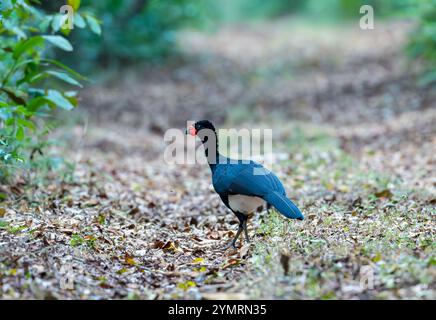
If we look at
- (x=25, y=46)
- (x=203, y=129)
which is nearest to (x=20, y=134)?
(x=25, y=46)

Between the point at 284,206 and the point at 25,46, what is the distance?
10.5 feet

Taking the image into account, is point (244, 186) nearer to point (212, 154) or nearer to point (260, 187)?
point (260, 187)

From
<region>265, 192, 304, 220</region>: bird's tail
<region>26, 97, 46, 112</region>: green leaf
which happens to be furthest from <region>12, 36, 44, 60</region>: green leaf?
<region>265, 192, 304, 220</region>: bird's tail

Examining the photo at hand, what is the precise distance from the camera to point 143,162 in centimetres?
941

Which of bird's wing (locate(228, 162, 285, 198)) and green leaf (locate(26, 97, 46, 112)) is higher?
green leaf (locate(26, 97, 46, 112))

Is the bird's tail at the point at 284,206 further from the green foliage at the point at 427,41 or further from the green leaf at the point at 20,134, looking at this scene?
the green foliage at the point at 427,41

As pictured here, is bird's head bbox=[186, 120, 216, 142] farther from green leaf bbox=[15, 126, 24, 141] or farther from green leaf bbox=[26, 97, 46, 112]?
green leaf bbox=[26, 97, 46, 112]

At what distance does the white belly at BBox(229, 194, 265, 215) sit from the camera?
5.04 m

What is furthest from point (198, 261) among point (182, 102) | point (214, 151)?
point (182, 102)

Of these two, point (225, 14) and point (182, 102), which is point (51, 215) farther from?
point (225, 14)

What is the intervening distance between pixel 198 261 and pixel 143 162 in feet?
15.3

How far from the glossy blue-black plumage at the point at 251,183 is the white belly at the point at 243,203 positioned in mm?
57

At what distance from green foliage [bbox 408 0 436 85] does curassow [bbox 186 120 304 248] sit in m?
7.28

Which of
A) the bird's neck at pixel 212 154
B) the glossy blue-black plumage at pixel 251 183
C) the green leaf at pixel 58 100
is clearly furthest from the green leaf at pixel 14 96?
the glossy blue-black plumage at pixel 251 183
